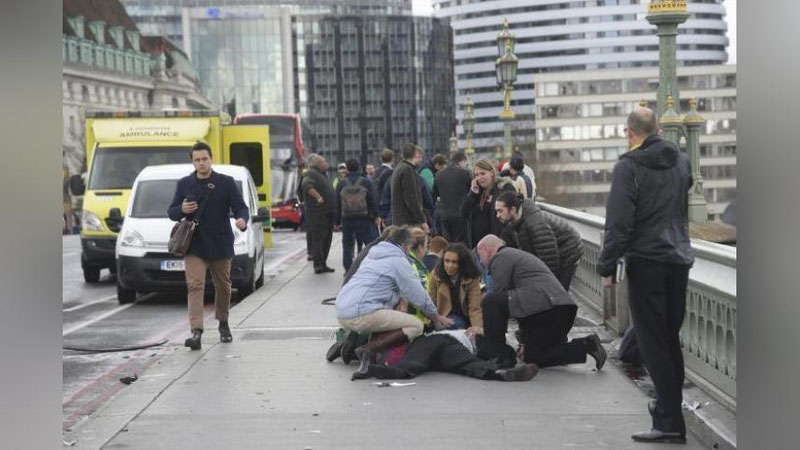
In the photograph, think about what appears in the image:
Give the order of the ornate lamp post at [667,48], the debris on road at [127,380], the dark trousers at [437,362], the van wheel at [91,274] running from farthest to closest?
1. the ornate lamp post at [667,48]
2. the van wheel at [91,274]
3. the debris on road at [127,380]
4. the dark trousers at [437,362]

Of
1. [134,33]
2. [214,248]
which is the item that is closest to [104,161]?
[214,248]

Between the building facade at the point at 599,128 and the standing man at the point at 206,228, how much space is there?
472 feet

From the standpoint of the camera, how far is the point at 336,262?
22.3 metres

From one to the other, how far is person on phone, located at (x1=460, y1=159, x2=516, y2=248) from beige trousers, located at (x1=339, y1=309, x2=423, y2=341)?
3554mm

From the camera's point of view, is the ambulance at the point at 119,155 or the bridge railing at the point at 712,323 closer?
the bridge railing at the point at 712,323

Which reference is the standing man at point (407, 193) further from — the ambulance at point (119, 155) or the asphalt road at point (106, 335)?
the ambulance at point (119, 155)

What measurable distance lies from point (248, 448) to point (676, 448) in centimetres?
219

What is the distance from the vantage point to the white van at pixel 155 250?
16078 millimetres

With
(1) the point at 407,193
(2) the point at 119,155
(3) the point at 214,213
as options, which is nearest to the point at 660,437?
(3) the point at 214,213

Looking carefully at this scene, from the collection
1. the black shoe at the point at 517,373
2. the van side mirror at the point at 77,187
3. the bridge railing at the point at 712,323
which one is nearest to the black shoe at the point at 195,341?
the black shoe at the point at 517,373

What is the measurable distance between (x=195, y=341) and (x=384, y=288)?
2.09 meters

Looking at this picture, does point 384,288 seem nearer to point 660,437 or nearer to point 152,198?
point 660,437

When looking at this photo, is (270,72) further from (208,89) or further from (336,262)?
(336,262)

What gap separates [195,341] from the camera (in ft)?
36.0
